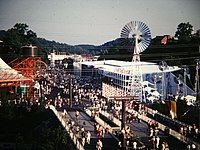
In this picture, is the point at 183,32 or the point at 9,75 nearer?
the point at 9,75

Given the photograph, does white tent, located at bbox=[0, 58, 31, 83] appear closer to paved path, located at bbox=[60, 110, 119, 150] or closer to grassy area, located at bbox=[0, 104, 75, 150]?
grassy area, located at bbox=[0, 104, 75, 150]

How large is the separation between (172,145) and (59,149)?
201 centimetres

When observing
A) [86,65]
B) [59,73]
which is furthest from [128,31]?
[86,65]

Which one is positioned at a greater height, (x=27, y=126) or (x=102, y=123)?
(x=102, y=123)

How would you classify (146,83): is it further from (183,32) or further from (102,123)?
(183,32)

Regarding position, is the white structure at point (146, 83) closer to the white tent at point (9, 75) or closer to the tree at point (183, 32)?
the white tent at point (9, 75)

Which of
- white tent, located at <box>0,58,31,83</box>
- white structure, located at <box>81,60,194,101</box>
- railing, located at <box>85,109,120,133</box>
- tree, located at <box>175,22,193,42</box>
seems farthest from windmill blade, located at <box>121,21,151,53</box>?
tree, located at <box>175,22,193,42</box>

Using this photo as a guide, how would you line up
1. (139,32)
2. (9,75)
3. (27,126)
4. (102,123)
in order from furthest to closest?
(139,32) < (9,75) < (27,126) < (102,123)

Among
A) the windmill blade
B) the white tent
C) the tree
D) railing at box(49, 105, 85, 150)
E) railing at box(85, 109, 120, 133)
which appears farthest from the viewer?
the tree

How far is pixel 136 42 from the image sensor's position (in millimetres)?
11828

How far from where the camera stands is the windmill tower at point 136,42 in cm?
1118

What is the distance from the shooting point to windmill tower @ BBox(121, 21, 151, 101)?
1118cm

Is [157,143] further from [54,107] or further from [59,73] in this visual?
[59,73]

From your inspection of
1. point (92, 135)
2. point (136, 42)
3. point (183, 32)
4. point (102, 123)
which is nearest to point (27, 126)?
point (102, 123)
